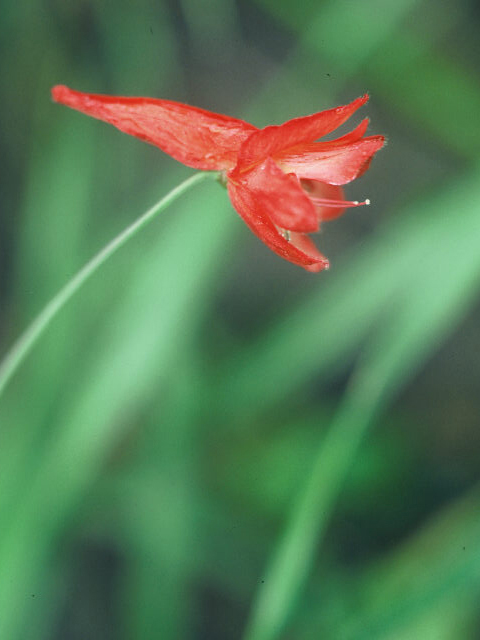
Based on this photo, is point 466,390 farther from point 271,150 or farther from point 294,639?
point 271,150

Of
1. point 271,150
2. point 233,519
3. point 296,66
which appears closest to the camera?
point 271,150

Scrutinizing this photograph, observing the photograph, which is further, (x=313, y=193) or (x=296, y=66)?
(x=296, y=66)

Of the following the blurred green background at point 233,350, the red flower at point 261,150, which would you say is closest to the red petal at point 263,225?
the red flower at point 261,150

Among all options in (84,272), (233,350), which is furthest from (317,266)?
(233,350)

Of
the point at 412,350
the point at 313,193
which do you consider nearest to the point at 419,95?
the point at 412,350

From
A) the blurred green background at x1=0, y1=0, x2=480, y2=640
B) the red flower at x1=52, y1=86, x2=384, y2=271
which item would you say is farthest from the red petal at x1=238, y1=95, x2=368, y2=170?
the blurred green background at x1=0, y1=0, x2=480, y2=640

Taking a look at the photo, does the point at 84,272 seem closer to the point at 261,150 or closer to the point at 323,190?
the point at 261,150

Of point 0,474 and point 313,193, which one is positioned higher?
point 313,193

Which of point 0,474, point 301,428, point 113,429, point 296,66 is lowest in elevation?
point 0,474
